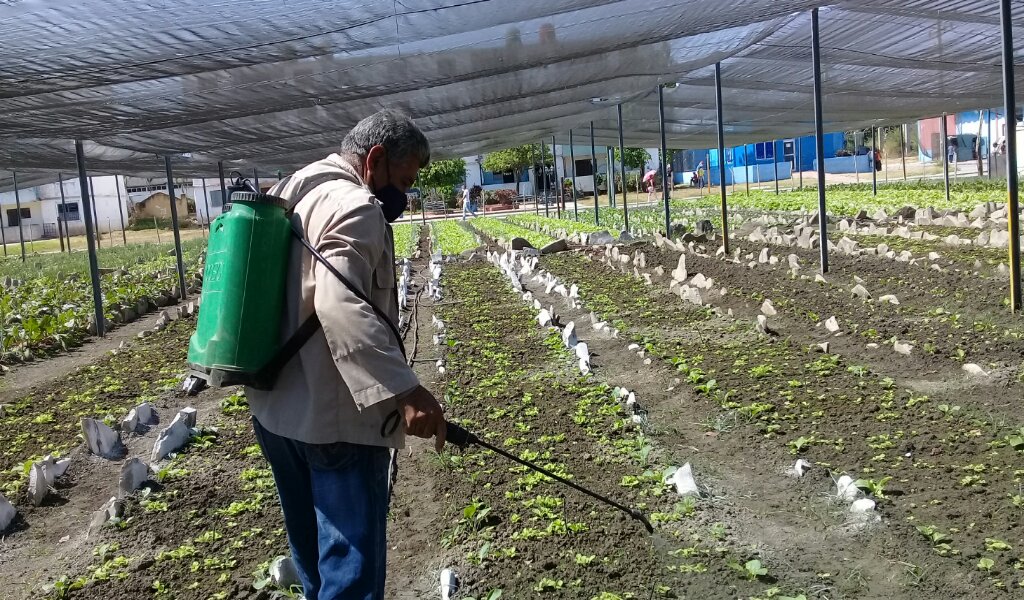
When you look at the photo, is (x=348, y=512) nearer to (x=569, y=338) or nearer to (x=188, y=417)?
(x=188, y=417)

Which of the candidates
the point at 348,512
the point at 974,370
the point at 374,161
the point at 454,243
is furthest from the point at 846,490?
the point at 454,243

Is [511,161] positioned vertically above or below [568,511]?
above

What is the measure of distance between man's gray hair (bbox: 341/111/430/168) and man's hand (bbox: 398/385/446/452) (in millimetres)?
734

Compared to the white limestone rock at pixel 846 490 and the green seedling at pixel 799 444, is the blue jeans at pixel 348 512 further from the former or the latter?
the green seedling at pixel 799 444

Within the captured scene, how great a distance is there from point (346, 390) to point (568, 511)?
195 cm

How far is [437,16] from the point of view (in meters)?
7.30

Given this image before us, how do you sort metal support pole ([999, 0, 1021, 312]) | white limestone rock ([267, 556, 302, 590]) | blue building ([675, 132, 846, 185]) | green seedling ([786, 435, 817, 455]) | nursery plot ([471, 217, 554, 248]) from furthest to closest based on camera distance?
blue building ([675, 132, 846, 185]) → nursery plot ([471, 217, 554, 248]) → metal support pole ([999, 0, 1021, 312]) → green seedling ([786, 435, 817, 455]) → white limestone rock ([267, 556, 302, 590])

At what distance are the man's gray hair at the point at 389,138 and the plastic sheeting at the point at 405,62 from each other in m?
3.52

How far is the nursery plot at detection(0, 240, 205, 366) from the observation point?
1030 centimetres

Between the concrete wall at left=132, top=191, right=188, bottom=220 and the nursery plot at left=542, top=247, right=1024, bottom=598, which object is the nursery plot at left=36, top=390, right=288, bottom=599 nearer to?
the nursery plot at left=542, top=247, right=1024, bottom=598

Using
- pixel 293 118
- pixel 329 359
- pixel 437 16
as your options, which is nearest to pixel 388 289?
pixel 329 359

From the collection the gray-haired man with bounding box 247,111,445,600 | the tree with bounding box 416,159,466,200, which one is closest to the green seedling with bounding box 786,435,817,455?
the gray-haired man with bounding box 247,111,445,600

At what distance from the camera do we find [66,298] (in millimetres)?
13461

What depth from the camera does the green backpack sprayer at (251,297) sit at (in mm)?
2639
